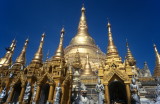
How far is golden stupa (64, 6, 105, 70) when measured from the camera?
31359 mm

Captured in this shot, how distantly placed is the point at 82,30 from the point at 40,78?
23878 millimetres

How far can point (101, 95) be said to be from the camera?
554 inches

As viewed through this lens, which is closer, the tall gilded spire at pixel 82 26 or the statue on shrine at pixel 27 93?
the statue on shrine at pixel 27 93

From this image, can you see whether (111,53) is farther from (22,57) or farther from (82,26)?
(82,26)

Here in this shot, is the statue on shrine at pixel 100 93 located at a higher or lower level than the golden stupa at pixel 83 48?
lower

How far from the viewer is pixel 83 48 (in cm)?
3475

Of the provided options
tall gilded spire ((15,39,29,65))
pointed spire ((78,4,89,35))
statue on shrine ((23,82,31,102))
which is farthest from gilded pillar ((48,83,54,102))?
pointed spire ((78,4,89,35))

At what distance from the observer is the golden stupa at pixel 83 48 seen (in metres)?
31.4

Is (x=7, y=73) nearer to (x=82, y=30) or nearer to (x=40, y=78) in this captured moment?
(x=40, y=78)

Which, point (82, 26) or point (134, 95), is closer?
point (134, 95)

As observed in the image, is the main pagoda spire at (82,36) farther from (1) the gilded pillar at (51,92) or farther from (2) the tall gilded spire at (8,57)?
(1) the gilded pillar at (51,92)

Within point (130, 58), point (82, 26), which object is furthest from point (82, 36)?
point (130, 58)

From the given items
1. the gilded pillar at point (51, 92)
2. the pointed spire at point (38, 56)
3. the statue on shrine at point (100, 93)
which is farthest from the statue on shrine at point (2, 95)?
the statue on shrine at point (100, 93)

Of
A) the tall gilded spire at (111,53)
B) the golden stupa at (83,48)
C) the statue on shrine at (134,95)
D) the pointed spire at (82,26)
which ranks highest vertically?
the pointed spire at (82,26)
